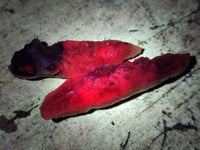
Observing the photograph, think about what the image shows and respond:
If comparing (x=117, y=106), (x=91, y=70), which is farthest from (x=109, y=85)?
(x=117, y=106)

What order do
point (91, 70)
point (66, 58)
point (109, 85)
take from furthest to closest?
point (66, 58) → point (91, 70) → point (109, 85)

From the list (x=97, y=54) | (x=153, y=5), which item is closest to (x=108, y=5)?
(x=153, y=5)

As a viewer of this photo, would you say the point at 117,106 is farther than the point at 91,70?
Yes

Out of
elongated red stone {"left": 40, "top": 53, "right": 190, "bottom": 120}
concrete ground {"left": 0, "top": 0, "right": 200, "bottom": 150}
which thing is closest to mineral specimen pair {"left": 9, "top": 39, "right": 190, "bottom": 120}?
elongated red stone {"left": 40, "top": 53, "right": 190, "bottom": 120}

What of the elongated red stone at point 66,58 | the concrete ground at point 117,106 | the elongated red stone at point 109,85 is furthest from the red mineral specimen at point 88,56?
the concrete ground at point 117,106

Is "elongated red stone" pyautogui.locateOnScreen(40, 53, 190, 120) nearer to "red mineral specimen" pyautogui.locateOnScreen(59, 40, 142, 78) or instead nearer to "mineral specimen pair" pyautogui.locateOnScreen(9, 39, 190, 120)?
"mineral specimen pair" pyautogui.locateOnScreen(9, 39, 190, 120)

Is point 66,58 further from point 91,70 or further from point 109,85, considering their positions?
point 109,85
